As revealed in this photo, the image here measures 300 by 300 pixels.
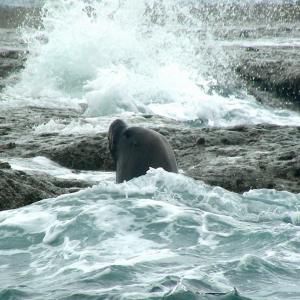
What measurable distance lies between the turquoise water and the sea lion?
1.10 ft

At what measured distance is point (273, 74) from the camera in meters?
20.6

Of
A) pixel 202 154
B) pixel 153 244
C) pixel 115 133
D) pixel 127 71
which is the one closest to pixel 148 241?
pixel 153 244

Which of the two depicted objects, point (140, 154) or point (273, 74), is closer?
point (140, 154)

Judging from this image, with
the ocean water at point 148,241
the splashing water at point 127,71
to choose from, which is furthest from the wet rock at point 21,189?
the splashing water at point 127,71

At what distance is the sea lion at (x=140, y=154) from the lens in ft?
26.8

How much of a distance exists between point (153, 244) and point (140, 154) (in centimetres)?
192

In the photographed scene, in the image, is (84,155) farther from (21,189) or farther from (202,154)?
(21,189)

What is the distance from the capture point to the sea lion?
816 cm

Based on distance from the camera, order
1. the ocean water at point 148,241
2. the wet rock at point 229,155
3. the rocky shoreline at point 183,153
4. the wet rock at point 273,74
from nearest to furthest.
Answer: the ocean water at point 148,241 → the rocky shoreline at point 183,153 → the wet rock at point 229,155 → the wet rock at point 273,74

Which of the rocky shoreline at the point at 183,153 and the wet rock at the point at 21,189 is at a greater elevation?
the wet rock at the point at 21,189

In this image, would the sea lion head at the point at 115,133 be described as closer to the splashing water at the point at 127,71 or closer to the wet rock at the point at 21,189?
the wet rock at the point at 21,189

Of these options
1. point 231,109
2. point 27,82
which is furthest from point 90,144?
point 27,82

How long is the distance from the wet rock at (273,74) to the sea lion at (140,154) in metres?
10.9

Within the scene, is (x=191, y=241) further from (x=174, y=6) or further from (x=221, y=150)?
(x=174, y=6)
